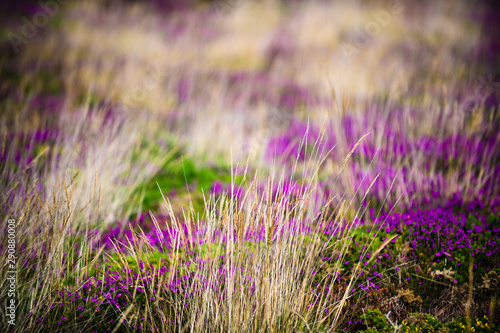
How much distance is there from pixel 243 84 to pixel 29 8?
957 centimetres

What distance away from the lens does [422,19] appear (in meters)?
12.3

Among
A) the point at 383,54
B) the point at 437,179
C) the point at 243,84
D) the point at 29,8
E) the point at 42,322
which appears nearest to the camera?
the point at 42,322

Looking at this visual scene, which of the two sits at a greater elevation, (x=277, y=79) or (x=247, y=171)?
(x=277, y=79)

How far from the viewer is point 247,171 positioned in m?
4.03

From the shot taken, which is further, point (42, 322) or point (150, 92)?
point (150, 92)

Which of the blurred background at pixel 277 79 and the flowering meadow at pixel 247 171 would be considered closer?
the flowering meadow at pixel 247 171

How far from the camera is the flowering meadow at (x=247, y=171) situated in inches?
76.5

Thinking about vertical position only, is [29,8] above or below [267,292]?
above

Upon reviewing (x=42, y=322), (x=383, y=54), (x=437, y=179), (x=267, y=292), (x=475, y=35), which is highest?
(x=475, y=35)

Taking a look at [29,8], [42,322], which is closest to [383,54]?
[42,322]

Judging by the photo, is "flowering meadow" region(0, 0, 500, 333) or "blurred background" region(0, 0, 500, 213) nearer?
"flowering meadow" region(0, 0, 500, 333)

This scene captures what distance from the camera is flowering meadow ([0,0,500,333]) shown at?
194cm

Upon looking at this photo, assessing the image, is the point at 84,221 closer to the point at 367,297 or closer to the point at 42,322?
the point at 42,322

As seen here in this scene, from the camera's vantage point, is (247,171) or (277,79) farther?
(277,79)
